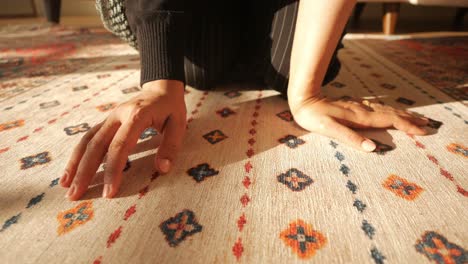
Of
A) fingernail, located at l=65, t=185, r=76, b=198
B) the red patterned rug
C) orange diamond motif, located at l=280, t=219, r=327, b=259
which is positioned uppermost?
the red patterned rug

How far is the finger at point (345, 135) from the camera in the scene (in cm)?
57

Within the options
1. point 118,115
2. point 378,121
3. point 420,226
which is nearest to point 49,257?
point 118,115

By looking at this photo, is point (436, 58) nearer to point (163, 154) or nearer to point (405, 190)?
point (405, 190)

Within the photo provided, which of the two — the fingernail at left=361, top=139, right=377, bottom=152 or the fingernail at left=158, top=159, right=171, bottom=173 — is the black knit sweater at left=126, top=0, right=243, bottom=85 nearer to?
the fingernail at left=158, top=159, right=171, bottom=173

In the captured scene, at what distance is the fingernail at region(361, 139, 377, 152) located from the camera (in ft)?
1.84

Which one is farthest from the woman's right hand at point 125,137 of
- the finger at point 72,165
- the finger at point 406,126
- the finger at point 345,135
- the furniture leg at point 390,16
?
the furniture leg at point 390,16

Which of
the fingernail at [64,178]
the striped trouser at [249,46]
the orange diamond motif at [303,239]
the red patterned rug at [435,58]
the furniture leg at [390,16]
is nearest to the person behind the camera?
the orange diamond motif at [303,239]

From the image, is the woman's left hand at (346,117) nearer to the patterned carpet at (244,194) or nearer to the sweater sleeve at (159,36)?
the patterned carpet at (244,194)

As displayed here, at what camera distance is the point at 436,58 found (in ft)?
4.48

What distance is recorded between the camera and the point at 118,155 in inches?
18.7

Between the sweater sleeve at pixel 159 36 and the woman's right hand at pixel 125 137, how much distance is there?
0.03m

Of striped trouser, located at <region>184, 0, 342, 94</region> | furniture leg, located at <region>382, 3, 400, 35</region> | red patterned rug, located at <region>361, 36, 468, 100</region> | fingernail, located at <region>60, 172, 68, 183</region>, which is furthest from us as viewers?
furniture leg, located at <region>382, 3, 400, 35</region>

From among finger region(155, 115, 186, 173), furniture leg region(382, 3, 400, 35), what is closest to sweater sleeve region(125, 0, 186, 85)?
finger region(155, 115, 186, 173)

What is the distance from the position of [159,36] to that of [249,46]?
408 mm
